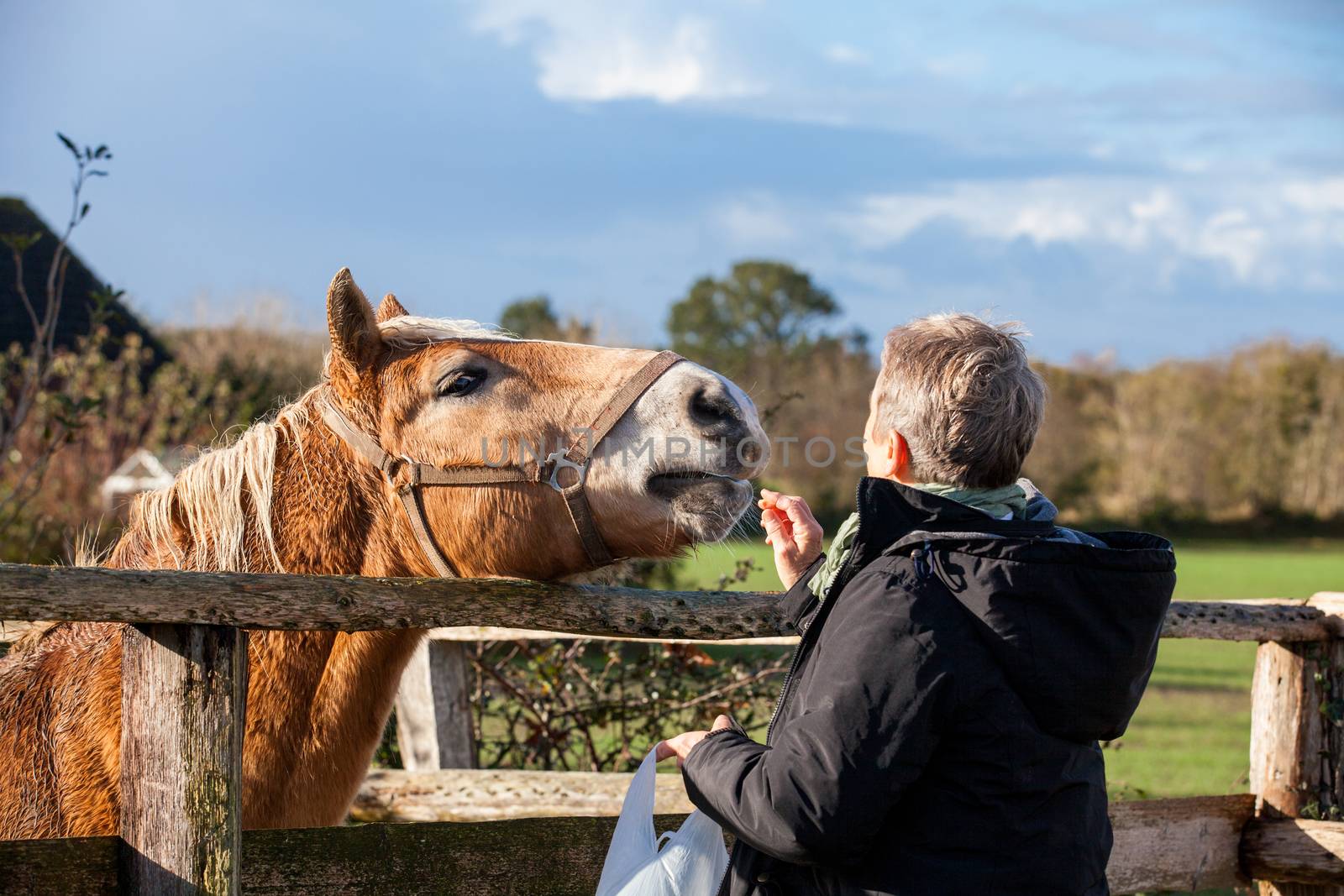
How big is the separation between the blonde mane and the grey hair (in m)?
1.23

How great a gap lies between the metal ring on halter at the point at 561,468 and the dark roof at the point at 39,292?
13.1m

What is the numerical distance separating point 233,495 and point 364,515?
1.09 ft

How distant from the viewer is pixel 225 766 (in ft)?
6.77

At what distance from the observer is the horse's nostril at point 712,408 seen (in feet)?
7.82

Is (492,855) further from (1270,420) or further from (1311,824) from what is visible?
(1270,420)

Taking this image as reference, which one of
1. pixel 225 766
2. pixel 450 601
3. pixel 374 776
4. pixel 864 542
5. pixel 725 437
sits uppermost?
pixel 725 437

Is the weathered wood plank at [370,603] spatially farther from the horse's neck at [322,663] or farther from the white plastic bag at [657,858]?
the white plastic bag at [657,858]

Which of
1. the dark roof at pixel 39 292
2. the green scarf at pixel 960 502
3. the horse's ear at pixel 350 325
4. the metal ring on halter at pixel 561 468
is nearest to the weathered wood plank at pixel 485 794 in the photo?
the metal ring on halter at pixel 561 468

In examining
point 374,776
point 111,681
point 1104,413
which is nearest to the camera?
point 111,681

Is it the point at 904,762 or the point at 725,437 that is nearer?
the point at 904,762

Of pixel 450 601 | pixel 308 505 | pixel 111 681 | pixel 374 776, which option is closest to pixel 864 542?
pixel 450 601

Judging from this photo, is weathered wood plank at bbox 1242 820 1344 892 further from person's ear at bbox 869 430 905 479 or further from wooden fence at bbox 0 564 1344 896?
person's ear at bbox 869 430 905 479

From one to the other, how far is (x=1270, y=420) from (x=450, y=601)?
54382mm

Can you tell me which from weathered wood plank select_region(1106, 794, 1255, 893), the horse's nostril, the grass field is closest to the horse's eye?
the horse's nostril
